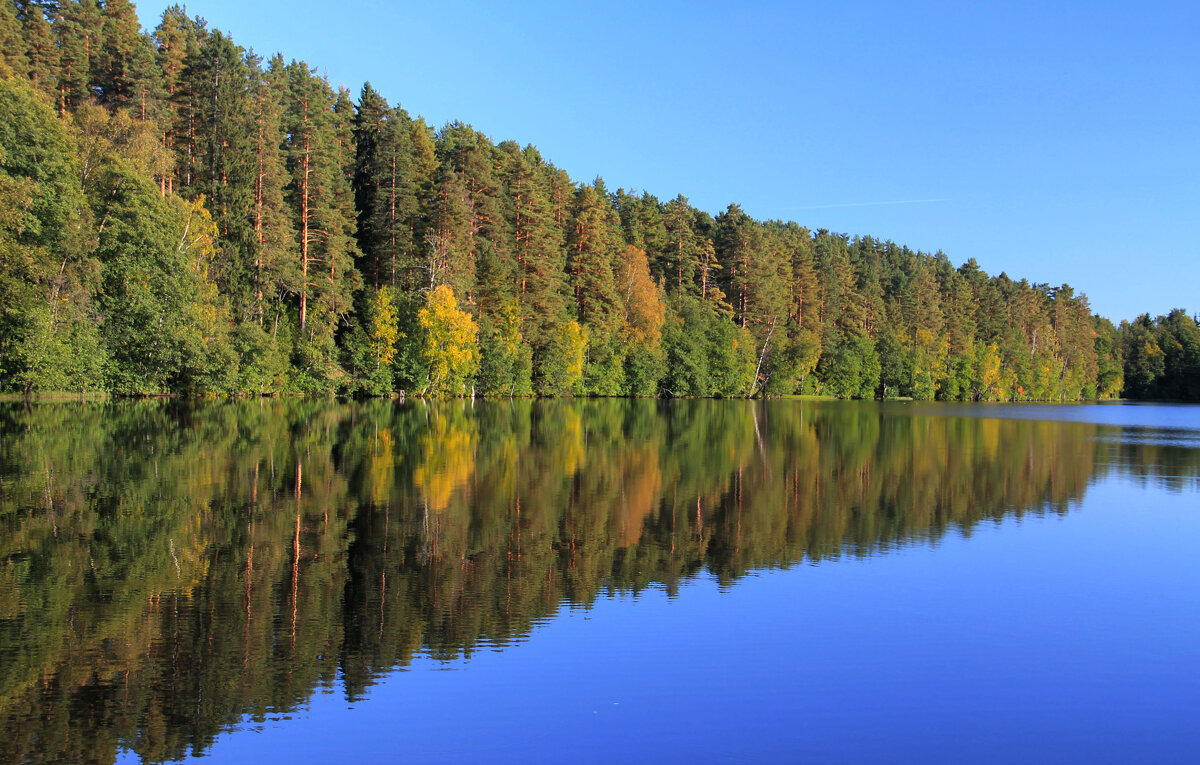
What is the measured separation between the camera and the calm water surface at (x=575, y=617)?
625 cm

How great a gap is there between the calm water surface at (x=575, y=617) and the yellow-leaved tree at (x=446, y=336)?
35.4 meters

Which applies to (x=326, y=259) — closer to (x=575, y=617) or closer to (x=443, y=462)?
(x=443, y=462)

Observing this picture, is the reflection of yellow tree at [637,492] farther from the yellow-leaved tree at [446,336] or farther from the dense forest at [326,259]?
the yellow-leaved tree at [446,336]

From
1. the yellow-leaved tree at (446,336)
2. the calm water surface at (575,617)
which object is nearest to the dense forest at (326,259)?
the yellow-leaved tree at (446,336)

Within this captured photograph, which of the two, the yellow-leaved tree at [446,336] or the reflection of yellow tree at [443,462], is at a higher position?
the yellow-leaved tree at [446,336]

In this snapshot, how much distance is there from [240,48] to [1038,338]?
114827 mm

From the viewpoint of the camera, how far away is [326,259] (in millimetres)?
55375

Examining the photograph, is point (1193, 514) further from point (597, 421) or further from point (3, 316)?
point (3, 316)

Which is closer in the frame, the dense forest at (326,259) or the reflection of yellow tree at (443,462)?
the reflection of yellow tree at (443,462)

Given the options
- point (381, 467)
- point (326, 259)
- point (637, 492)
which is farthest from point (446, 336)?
point (637, 492)

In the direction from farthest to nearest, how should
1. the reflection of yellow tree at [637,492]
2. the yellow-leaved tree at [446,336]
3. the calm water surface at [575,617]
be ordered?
the yellow-leaved tree at [446,336]
the reflection of yellow tree at [637,492]
the calm water surface at [575,617]

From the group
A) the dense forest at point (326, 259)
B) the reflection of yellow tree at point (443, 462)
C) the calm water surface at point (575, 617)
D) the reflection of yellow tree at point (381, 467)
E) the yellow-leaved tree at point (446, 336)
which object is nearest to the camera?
the calm water surface at point (575, 617)

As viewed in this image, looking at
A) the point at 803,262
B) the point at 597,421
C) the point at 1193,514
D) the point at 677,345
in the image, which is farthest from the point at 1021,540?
the point at 803,262

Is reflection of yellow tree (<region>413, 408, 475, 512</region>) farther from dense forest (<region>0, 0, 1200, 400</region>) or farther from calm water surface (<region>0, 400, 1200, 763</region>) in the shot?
dense forest (<region>0, 0, 1200, 400</region>)
